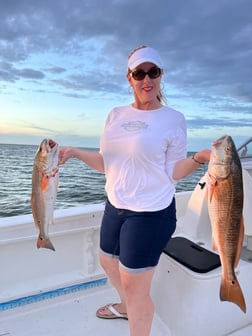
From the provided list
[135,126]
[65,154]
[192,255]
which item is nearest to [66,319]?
[192,255]

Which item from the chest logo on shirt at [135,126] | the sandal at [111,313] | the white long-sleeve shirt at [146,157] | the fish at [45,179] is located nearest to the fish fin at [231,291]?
the white long-sleeve shirt at [146,157]

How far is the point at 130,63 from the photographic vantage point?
1767mm

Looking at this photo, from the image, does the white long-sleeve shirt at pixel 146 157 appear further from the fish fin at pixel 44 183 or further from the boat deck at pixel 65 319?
the boat deck at pixel 65 319

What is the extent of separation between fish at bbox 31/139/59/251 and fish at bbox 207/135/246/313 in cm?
86

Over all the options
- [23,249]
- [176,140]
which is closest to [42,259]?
[23,249]

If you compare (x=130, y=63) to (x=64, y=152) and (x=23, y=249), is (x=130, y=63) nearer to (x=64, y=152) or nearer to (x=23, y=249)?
(x=64, y=152)

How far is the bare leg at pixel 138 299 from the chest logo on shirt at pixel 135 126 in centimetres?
83

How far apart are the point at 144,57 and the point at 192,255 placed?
1466 millimetres

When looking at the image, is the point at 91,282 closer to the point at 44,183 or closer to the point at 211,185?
the point at 44,183

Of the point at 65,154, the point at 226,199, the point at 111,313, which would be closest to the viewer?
the point at 226,199

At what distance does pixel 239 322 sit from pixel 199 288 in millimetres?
557

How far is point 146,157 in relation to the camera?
5.43ft

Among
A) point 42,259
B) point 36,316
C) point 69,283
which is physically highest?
point 42,259

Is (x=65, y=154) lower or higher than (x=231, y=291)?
higher
